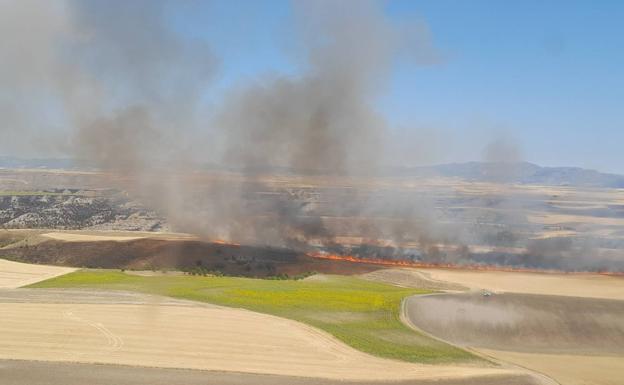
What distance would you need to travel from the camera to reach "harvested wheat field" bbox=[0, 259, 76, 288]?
5721 cm

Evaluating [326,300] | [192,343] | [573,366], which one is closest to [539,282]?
[326,300]

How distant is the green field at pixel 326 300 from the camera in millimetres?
38562

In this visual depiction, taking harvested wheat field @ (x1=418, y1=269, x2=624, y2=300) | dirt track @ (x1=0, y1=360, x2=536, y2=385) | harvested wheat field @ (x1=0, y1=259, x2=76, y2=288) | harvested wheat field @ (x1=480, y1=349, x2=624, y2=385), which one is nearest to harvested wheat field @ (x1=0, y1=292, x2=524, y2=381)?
dirt track @ (x1=0, y1=360, x2=536, y2=385)

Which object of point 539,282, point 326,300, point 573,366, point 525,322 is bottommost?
point 573,366

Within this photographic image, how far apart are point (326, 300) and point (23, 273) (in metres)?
32.6

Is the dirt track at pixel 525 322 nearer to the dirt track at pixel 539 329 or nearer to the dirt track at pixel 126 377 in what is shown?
the dirt track at pixel 539 329

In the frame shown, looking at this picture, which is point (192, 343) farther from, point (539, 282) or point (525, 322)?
point (539, 282)

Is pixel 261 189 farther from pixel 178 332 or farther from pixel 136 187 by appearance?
pixel 178 332

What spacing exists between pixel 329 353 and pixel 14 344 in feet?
59.7

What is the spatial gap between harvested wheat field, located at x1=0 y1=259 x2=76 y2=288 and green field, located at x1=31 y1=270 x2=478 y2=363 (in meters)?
2.03

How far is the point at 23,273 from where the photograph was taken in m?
63.0

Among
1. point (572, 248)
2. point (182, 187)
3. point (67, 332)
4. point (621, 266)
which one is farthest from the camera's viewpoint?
point (182, 187)

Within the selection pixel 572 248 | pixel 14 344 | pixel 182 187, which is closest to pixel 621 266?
pixel 572 248

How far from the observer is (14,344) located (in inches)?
1393
